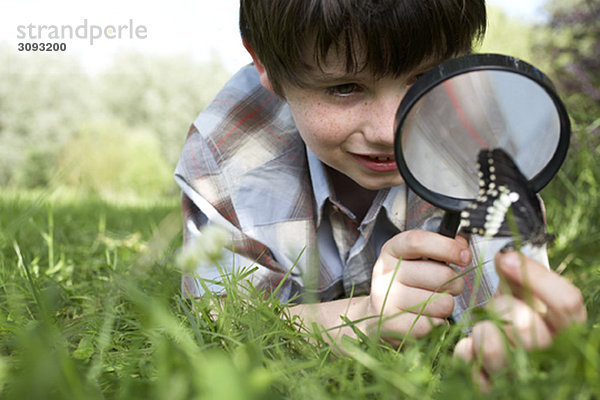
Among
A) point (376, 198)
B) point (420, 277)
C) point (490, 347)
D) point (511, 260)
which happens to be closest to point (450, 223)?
A: point (420, 277)

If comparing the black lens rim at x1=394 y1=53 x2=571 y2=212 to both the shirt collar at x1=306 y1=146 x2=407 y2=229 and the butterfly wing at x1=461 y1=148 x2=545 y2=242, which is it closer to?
the butterfly wing at x1=461 y1=148 x2=545 y2=242

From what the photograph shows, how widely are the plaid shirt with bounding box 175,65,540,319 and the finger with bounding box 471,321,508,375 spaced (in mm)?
1034

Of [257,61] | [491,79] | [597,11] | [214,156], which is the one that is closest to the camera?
[491,79]

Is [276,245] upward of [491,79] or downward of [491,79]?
downward

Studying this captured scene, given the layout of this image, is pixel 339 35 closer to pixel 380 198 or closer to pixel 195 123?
pixel 380 198

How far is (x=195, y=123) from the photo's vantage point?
2268 millimetres

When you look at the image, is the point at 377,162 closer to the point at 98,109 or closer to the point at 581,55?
the point at 581,55

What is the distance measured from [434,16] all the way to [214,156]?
39.5 inches

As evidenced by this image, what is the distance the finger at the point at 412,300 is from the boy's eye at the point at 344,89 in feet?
1.85

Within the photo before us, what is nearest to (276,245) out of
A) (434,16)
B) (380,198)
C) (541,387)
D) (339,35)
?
(380,198)

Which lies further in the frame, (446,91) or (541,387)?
(446,91)

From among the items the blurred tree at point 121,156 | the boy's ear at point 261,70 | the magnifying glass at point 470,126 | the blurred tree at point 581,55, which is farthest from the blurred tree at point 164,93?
the magnifying glass at point 470,126

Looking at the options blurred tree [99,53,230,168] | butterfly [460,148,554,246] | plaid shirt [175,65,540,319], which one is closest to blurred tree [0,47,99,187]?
blurred tree [99,53,230,168]

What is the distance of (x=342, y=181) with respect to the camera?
223cm
